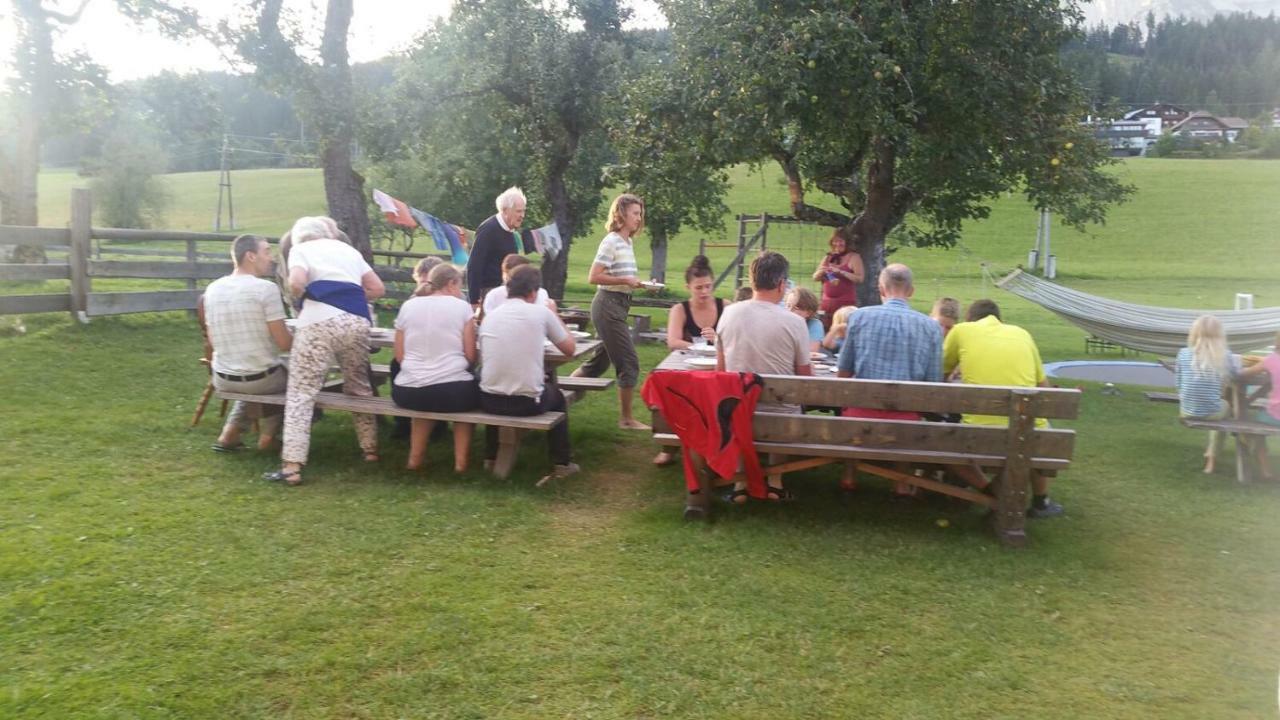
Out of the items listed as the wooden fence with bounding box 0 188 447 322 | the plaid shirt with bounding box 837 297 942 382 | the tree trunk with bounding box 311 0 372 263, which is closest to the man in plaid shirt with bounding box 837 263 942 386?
the plaid shirt with bounding box 837 297 942 382

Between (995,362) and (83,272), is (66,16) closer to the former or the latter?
(83,272)

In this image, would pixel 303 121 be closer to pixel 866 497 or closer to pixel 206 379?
pixel 206 379

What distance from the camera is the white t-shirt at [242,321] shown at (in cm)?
566

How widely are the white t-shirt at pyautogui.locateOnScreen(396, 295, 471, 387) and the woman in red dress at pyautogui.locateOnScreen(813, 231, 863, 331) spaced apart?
4480 millimetres

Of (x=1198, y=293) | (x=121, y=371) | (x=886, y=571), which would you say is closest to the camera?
(x=886, y=571)

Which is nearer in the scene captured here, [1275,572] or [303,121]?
[1275,572]

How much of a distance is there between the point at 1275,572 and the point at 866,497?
6.76 feet

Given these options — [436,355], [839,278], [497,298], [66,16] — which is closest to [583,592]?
[436,355]

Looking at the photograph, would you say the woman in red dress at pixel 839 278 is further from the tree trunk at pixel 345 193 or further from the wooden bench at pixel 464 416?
the tree trunk at pixel 345 193

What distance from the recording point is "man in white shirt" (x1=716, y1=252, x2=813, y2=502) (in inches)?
199

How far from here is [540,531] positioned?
4.76 m

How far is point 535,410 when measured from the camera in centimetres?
547

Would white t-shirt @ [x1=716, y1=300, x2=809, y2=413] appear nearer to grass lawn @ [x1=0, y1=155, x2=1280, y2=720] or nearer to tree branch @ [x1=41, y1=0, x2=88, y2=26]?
grass lawn @ [x1=0, y1=155, x2=1280, y2=720]

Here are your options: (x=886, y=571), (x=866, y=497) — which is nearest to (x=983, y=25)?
(x=866, y=497)
